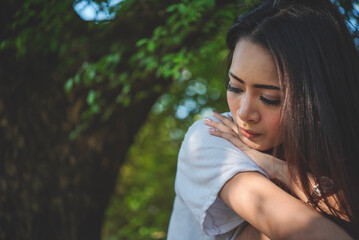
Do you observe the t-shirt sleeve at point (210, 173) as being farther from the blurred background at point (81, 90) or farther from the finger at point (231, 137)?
the blurred background at point (81, 90)

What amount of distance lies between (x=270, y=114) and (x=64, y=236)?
244 centimetres

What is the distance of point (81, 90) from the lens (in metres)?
3.17

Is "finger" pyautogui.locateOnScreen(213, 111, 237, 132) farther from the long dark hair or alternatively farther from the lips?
the long dark hair

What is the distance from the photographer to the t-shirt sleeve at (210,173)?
4.21ft

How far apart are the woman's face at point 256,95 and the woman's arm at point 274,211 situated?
22 cm

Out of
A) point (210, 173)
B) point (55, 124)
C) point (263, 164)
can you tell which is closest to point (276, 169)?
point (263, 164)

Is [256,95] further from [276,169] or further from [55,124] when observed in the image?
[55,124]

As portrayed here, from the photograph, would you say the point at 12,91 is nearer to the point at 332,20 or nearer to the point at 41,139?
the point at 41,139

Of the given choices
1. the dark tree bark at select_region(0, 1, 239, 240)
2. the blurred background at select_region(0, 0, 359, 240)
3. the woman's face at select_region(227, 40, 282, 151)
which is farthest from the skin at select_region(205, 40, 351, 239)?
the dark tree bark at select_region(0, 1, 239, 240)

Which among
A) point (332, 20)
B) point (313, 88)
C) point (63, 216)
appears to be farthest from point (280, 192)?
point (63, 216)

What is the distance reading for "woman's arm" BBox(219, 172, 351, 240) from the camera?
1104 millimetres

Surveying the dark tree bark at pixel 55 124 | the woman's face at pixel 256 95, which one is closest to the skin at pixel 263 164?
the woman's face at pixel 256 95

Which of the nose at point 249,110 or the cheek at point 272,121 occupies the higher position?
the nose at point 249,110

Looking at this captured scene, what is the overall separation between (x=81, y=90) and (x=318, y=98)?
2488mm
